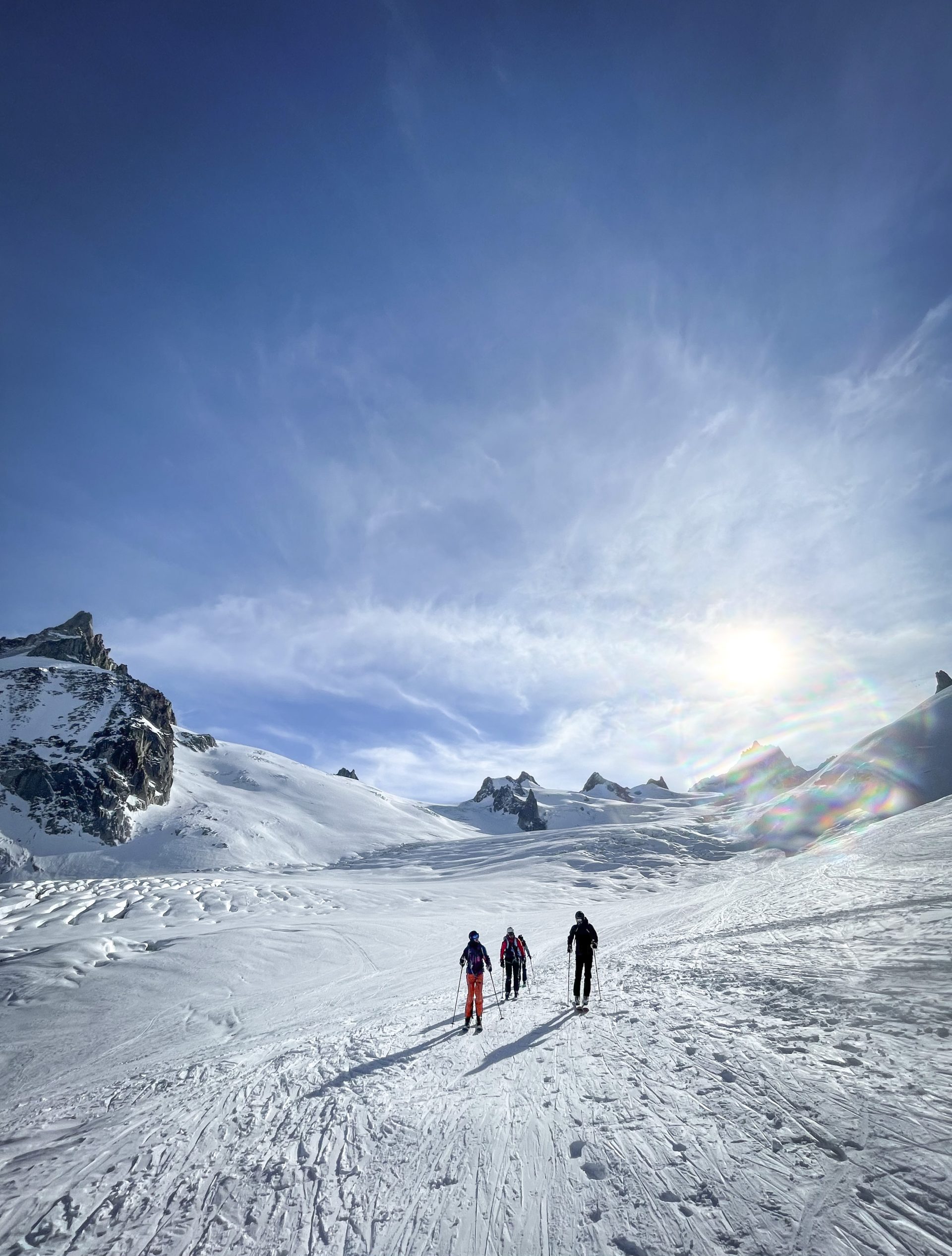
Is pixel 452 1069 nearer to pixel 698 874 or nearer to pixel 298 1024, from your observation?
pixel 298 1024

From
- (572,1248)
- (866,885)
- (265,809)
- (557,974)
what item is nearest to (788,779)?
(265,809)

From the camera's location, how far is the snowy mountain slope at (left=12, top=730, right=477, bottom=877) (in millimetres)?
68250

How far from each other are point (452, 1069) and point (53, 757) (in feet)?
319

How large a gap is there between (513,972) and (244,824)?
8138cm

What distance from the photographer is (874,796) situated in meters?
70.3

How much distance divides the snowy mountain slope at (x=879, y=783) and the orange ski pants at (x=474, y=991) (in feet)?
229

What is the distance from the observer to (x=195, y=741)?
132375mm

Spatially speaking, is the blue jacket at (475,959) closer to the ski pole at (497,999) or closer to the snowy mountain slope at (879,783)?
the ski pole at (497,999)

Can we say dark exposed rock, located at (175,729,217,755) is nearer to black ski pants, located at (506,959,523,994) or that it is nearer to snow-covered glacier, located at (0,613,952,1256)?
snow-covered glacier, located at (0,613,952,1256)

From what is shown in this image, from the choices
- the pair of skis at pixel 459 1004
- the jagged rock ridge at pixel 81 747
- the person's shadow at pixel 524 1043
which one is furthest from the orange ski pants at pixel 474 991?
the jagged rock ridge at pixel 81 747

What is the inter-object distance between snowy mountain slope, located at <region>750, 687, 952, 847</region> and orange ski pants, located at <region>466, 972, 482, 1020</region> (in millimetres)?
69932

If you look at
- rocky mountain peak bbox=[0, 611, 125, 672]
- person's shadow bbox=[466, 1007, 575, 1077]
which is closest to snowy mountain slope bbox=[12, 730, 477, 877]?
rocky mountain peak bbox=[0, 611, 125, 672]

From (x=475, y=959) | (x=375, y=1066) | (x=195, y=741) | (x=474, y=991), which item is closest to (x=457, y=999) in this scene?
(x=474, y=991)

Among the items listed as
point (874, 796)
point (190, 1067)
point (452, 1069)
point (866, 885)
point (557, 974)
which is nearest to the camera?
point (452, 1069)
